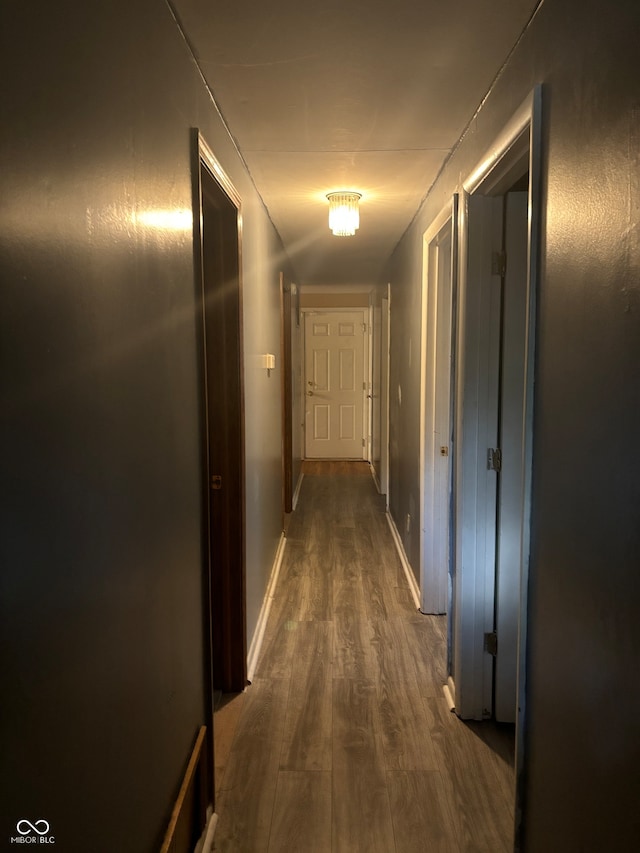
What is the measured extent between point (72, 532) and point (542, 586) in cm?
101

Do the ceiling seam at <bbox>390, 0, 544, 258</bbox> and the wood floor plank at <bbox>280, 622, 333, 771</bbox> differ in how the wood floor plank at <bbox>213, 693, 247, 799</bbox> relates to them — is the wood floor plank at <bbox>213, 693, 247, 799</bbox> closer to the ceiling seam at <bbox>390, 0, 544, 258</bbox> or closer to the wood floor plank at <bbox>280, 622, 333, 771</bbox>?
the wood floor plank at <bbox>280, 622, 333, 771</bbox>

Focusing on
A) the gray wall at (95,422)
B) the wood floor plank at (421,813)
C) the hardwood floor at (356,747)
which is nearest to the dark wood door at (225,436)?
the hardwood floor at (356,747)

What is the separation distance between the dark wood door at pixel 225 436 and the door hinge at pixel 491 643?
98 centimetres

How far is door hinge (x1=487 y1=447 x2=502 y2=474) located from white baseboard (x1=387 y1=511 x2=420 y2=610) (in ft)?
4.81

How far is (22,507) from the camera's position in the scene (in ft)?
2.47

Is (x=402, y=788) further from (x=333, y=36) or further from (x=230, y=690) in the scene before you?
(x=333, y=36)

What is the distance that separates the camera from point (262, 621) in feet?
10.4

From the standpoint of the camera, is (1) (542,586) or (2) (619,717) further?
(1) (542,586)

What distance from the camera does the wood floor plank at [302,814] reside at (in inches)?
70.6

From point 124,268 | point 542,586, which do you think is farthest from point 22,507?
point 542,586

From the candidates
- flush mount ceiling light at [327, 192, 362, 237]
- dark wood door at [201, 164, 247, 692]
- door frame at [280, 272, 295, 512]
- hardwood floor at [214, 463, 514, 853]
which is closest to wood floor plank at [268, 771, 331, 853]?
hardwood floor at [214, 463, 514, 853]

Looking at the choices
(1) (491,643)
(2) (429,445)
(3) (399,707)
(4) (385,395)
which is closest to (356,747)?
(3) (399,707)

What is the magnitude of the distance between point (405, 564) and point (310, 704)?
169cm

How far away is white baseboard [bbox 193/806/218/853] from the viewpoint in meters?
1.71
